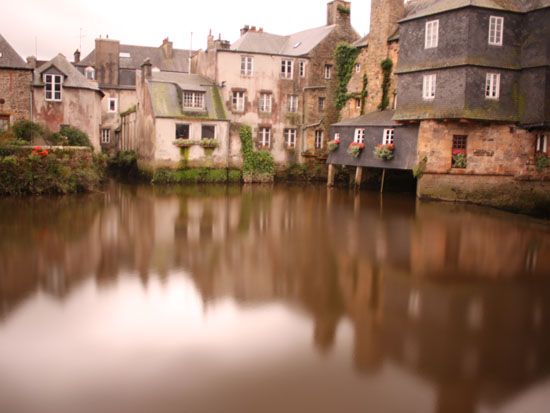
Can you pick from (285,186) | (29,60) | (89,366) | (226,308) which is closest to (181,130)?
(285,186)

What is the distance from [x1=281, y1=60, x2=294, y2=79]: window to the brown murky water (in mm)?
19432

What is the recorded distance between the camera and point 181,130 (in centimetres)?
3366

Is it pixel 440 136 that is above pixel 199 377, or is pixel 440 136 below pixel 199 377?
above

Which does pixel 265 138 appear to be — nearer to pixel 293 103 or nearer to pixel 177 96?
pixel 293 103

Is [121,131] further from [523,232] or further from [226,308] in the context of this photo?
[226,308]

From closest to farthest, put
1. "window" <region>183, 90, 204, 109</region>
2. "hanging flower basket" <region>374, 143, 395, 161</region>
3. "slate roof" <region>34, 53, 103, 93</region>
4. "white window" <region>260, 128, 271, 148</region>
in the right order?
1. "hanging flower basket" <region>374, 143, 395, 161</region>
2. "slate roof" <region>34, 53, 103, 93</region>
3. "window" <region>183, 90, 204, 109</region>
4. "white window" <region>260, 128, 271, 148</region>

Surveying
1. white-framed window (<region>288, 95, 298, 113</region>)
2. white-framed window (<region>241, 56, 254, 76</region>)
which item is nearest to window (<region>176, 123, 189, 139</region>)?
white-framed window (<region>241, 56, 254, 76</region>)

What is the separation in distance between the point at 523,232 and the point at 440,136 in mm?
8319

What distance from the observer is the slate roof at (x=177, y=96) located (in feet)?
109

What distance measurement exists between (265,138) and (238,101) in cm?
286

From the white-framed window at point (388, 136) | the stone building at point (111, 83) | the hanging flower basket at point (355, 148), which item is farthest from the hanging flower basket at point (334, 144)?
the stone building at point (111, 83)

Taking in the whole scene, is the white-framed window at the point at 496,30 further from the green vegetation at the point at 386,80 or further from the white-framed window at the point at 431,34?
the green vegetation at the point at 386,80

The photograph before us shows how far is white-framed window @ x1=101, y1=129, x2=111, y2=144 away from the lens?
45319 mm

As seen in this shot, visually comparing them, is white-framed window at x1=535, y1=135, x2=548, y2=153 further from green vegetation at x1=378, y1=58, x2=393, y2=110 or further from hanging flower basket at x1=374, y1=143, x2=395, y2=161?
green vegetation at x1=378, y1=58, x2=393, y2=110
